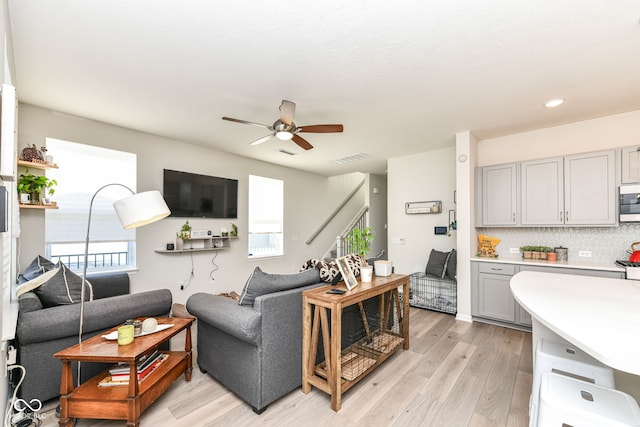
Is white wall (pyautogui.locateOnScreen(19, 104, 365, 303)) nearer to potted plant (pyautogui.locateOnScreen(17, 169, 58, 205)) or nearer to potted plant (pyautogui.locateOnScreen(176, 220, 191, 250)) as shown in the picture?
potted plant (pyautogui.locateOnScreen(176, 220, 191, 250))

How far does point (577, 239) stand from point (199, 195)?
543cm

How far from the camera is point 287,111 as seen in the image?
2.62 metres

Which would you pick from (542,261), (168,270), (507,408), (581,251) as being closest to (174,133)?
Answer: (168,270)

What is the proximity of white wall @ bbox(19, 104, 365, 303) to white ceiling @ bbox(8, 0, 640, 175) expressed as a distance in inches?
10.8

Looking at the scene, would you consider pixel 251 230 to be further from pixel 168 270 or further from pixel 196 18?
pixel 196 18

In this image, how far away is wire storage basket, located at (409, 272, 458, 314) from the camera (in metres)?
4.02

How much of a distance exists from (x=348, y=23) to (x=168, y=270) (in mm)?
3970

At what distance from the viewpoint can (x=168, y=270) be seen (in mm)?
4074

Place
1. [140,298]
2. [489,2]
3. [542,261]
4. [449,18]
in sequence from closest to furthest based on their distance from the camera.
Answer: [489,2] < [449,18] < [140,298] < [542,261]

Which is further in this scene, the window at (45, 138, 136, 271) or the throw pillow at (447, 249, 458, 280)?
the throw pillow at (447, 249, 458, 280)

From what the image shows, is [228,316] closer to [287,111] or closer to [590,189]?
[287,111]

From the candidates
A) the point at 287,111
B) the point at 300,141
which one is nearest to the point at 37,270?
the point at 287,111

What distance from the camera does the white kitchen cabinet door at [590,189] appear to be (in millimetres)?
3105

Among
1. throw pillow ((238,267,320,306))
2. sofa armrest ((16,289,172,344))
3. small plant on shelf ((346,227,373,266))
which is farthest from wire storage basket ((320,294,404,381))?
sofa armrest ((16,289,172,344))
